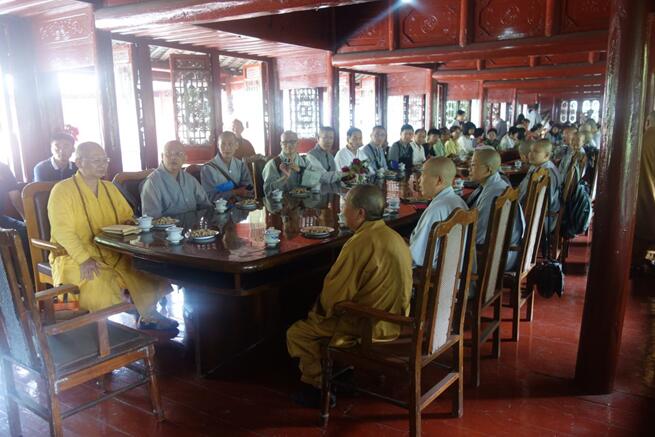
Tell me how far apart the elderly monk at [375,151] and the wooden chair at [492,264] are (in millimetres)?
3864

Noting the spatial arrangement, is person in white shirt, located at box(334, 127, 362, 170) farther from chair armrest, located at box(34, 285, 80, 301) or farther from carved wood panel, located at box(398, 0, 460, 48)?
chair armrest, located at box(34, 285, 80, 301)

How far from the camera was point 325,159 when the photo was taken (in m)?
6.02

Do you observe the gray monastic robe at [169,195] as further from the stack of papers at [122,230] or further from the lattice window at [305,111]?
the lattice window at [305,111]

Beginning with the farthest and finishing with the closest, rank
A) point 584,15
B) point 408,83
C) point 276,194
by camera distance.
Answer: point 408,83 → point 584,15 → point 276,194

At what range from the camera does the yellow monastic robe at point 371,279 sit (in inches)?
96.6

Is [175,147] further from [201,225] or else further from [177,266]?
[177,266]

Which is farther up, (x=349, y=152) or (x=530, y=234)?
(x=349, y=152)

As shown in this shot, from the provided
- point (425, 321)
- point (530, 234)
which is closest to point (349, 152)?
point (530, 234)

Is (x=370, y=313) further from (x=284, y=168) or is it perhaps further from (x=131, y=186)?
(x=284, y=168)

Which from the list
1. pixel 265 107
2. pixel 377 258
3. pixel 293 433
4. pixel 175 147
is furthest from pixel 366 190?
pixel 265 107

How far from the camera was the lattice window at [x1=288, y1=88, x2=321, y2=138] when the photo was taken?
32.2 feet

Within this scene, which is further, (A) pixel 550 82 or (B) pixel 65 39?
(A) pixel 550 82

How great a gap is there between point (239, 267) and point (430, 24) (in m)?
5.98

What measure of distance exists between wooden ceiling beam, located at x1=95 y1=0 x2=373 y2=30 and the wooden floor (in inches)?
114
